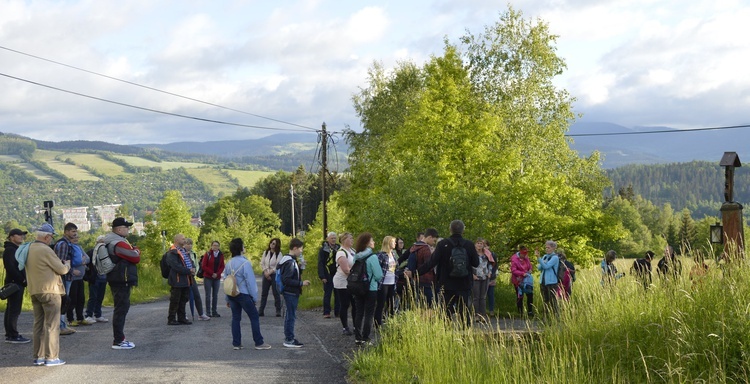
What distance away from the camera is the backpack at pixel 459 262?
43.0ft

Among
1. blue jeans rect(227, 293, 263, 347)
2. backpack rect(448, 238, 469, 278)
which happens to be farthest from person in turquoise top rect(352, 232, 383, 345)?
blue jeans rect(227, 293, 263, 347)

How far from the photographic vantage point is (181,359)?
1200cm

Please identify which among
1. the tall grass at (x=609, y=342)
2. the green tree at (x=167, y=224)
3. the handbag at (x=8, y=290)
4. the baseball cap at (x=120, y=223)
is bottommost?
the green tree at (x=167, y=224)

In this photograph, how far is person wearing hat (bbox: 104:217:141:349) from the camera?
13.1 meters

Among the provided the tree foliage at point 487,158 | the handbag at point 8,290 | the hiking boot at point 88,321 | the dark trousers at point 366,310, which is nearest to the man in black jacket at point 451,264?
the dark trousers at point 366,310

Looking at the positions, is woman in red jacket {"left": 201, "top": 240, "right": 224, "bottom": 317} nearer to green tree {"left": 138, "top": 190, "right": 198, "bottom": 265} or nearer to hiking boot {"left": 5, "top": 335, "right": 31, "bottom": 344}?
hiking boot {"left": 5, "top": 335, "right": 31, "bottom": 344}

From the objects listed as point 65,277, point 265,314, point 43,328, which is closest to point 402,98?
point 265,314

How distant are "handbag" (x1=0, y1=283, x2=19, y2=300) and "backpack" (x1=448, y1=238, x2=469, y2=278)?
22.4 ft

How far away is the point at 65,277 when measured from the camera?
608 inches

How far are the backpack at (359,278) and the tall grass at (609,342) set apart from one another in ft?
2.53

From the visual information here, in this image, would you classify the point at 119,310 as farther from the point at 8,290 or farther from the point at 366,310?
the point at 366,310

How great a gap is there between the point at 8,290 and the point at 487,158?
21.0 meters

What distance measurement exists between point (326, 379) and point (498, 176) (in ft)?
70.2

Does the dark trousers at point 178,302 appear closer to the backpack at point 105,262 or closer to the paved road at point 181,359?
the paved road at point 181,359
